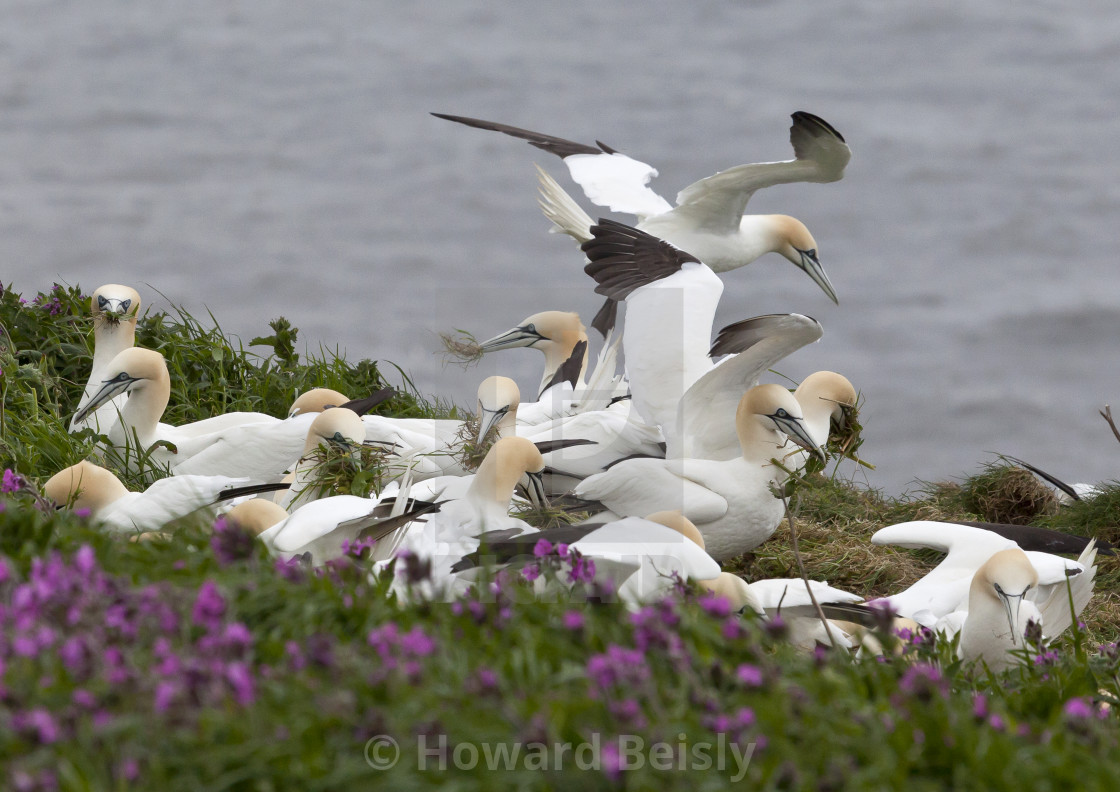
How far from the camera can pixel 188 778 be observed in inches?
76.9

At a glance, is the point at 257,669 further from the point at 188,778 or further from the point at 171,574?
A: the point at 171,574

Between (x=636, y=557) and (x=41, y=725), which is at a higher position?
(x=636, y=557)

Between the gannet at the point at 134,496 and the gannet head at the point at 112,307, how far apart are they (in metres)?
2.50

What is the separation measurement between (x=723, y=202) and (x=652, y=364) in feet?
7.22

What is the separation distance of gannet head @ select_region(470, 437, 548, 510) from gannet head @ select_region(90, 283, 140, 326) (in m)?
3.57

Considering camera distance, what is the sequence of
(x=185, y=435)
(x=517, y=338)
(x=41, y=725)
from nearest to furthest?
(x=41, y=725), (x=185, y=435), (x=517, y=338)

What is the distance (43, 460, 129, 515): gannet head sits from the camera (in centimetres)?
494

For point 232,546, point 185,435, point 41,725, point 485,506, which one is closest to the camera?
A: point 41,725

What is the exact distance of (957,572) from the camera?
5.46m

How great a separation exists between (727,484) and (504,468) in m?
1.45

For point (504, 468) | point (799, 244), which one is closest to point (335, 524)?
point (504, 468)

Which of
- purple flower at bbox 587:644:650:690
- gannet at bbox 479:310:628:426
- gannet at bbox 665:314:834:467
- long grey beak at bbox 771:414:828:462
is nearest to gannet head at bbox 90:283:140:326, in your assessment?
gannet at bbox 479:310:628:426

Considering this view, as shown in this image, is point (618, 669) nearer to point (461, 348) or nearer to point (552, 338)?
point (461, 348)

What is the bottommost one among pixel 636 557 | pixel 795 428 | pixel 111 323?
pixel 636 557
